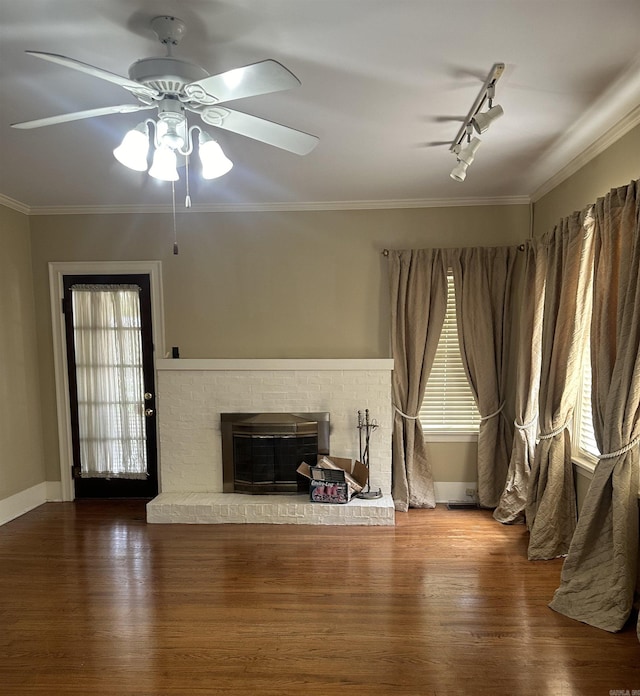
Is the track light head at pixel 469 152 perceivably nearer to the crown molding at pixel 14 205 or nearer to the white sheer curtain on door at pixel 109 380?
the white sheer curtain on door at pixel 109 380

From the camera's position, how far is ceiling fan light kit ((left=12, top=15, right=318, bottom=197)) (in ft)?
4.75

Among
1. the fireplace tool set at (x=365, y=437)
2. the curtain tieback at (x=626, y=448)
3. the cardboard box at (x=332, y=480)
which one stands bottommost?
the cardboard box at (x=332, y=480)

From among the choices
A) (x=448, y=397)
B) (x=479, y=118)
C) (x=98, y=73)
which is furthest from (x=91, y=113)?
(x=448, y=397)

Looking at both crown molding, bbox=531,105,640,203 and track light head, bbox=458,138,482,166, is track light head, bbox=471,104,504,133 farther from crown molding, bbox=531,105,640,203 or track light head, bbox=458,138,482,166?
crown molding, bbox=531,105,640,203

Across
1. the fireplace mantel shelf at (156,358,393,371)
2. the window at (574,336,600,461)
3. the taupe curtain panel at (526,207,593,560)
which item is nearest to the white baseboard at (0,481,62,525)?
the fireplace mantel shelf at (156,358,393,371)

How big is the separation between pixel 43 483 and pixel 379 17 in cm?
448

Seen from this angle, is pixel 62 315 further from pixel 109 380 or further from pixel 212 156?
pixel 212 156

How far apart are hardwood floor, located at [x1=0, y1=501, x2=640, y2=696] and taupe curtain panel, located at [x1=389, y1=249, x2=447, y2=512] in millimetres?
436

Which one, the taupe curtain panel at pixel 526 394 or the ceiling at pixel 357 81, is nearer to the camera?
the ceiling at pixel 357 81

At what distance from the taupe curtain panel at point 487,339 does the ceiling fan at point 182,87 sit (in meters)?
2.34

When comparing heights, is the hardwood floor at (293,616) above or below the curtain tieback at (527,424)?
below

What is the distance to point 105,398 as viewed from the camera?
13.4ft

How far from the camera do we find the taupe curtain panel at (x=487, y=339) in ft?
12.5

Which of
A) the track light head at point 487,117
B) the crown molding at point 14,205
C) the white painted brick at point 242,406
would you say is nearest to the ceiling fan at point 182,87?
the track light head at point 487,117
